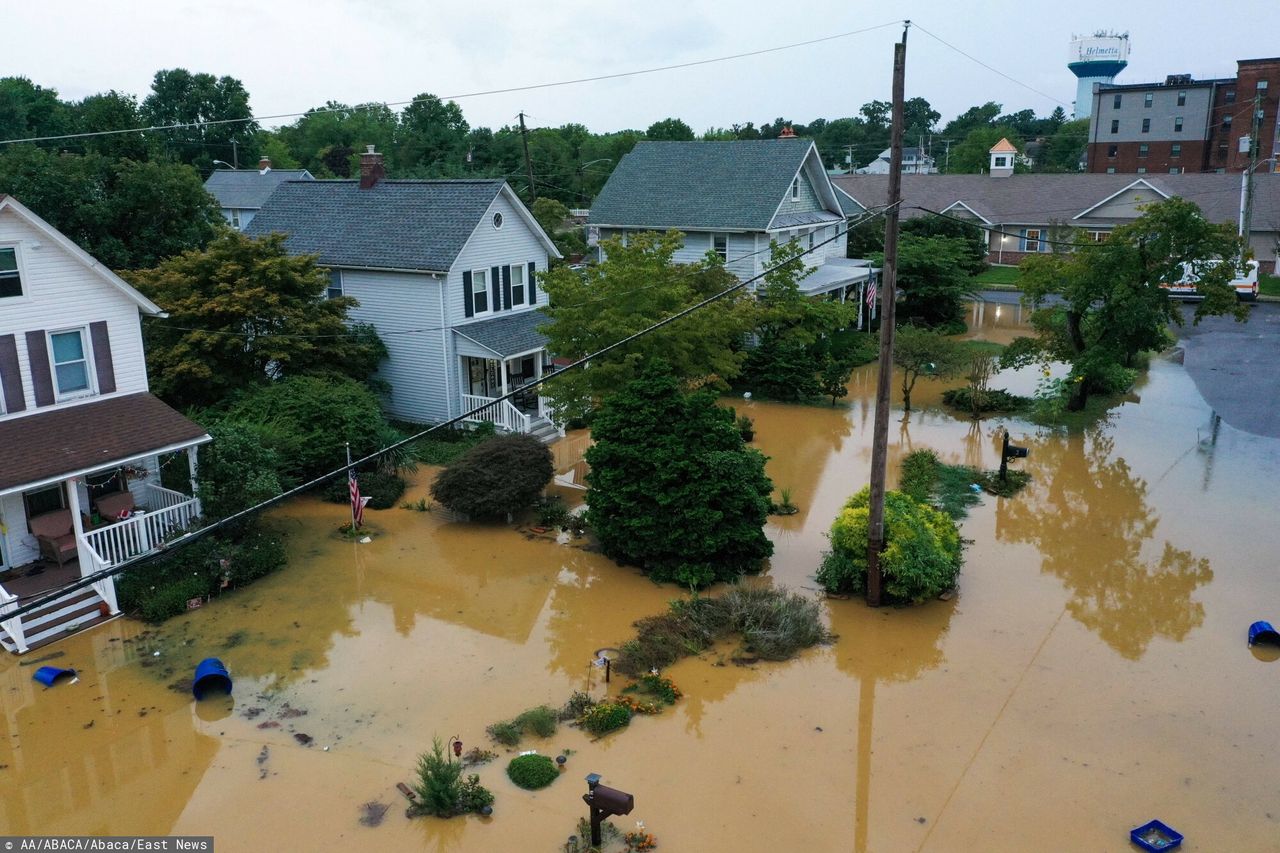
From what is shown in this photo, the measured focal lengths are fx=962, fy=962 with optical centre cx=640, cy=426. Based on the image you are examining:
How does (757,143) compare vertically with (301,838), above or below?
above

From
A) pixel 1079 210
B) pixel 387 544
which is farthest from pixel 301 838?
pixel 1079 210

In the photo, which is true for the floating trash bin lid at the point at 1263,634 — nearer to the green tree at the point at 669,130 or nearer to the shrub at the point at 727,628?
the shrub at the point at 727,628

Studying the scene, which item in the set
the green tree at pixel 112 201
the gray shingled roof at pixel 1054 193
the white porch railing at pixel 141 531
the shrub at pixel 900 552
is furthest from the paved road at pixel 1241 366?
the green tree at pixel 112 201

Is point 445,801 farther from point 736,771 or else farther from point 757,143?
point 757,143

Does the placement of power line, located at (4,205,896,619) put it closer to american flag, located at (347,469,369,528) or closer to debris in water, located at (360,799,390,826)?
american flag, located at (347,469,369,528)

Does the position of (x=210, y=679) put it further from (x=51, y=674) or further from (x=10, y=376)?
(x=10, y=376)

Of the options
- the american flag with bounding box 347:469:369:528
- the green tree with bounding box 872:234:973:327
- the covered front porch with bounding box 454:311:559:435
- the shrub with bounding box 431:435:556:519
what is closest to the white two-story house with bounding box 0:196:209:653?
the american flag with bounding box 347:469:369:528
